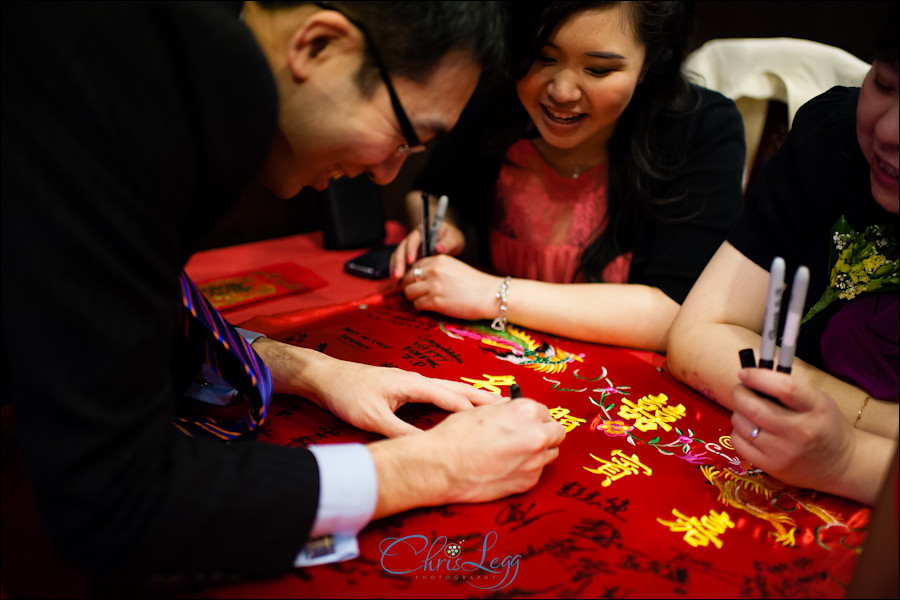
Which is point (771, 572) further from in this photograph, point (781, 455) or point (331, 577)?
point (331, 577)

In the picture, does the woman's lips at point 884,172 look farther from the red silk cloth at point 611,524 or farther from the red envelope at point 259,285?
the red envelope at point 259,285

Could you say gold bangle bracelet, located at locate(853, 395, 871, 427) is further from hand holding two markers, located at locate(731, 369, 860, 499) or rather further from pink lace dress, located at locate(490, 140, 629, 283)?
pink lace dress, located at locate(490, 140, 629, 283)

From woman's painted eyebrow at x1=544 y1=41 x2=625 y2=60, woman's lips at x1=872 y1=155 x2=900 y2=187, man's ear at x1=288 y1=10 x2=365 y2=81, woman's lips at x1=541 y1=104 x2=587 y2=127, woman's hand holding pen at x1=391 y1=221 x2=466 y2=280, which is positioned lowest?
woman's hand holding pen at x1=391 y1=221 x2=466 y2=280

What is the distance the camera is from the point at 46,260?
55cm

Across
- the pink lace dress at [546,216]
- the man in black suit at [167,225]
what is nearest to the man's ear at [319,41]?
the man in black suit at [167,225]

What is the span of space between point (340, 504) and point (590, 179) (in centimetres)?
102

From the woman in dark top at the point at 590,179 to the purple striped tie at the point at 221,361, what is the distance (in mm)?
489

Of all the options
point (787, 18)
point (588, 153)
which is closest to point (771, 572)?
point (588, 153)

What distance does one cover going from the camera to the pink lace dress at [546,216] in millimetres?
1481

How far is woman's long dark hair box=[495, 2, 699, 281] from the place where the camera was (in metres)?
1.21

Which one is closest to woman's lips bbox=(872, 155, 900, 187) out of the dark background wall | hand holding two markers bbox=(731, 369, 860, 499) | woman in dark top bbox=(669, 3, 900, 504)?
woman in dark top bbox=(669, 3, 900, 504)

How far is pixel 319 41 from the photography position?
71 cm

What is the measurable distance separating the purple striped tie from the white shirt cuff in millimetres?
193

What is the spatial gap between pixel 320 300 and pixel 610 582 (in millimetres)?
925
